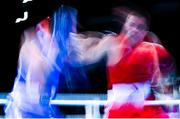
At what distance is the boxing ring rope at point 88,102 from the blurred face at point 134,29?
341mm

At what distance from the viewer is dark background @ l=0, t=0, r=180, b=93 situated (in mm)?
2295

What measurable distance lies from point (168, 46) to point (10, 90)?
3.21 feet

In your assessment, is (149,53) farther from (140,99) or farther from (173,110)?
(173,110)

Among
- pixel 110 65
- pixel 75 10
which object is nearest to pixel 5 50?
pixel 75 10

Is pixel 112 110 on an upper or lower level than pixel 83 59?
lower

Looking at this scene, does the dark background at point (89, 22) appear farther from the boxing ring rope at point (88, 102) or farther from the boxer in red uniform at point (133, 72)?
the boxer in red uniform at point (133, 72)

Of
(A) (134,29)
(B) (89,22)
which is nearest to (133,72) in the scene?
(A) (134,29)

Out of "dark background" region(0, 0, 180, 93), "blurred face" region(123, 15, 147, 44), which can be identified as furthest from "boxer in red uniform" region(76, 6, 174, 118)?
"dark background" region(0, 0, 180, 93)

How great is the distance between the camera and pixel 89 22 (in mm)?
2393

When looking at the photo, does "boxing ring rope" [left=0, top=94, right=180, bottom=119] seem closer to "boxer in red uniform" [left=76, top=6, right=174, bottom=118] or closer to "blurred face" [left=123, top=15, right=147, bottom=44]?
"boxer in red uniform" [left=76, top=6, right=174, bottom=118]

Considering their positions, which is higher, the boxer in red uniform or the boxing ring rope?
the boxer in red uniform

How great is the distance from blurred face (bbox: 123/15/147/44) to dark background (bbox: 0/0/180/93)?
0.17 metres

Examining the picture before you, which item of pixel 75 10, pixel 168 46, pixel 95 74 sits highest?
pixel 75 10

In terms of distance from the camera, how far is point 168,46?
2271mm
